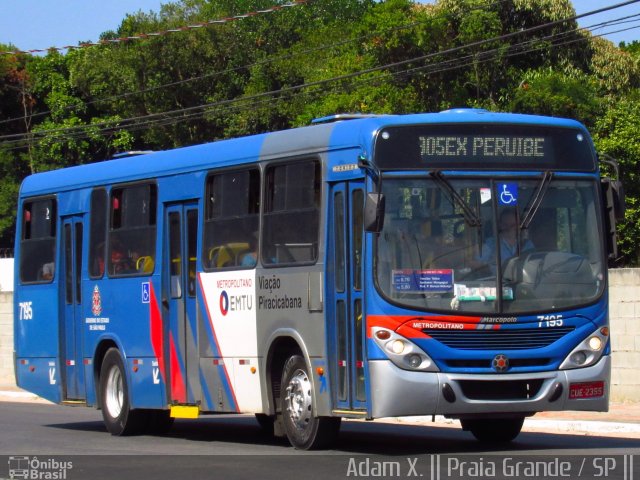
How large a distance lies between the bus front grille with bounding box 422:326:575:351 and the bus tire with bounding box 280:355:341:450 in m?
1.65

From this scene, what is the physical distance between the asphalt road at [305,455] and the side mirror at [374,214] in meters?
2.08

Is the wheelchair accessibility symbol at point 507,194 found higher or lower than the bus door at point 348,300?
higher

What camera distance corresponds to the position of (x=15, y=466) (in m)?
12.3

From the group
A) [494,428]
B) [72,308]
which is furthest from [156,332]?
[494,428]

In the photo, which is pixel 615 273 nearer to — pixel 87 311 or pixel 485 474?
pixel 87 311

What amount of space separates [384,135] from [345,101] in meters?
33.7

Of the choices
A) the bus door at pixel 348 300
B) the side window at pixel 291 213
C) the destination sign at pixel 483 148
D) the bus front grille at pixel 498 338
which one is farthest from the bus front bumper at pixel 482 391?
the destination sign at pixel 483 148

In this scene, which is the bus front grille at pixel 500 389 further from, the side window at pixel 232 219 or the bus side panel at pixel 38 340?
the bus side panel at pixel 38 340

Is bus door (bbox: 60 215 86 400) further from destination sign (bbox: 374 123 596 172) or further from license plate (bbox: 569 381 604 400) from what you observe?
license plate (bbox: 569 381 604 400)

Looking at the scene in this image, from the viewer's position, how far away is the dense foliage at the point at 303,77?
139 ft

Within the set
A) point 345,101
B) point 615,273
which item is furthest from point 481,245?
point 345,101

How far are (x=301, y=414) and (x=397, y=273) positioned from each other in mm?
2032

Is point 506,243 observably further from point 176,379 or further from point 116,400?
point 116,400

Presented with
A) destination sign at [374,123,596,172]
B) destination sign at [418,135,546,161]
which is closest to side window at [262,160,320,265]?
destination sign at [374,123,596,172]
